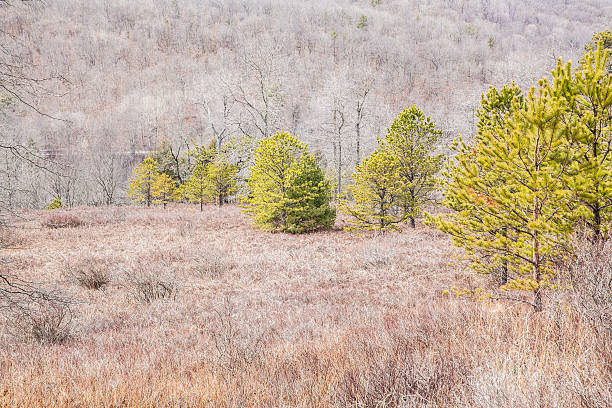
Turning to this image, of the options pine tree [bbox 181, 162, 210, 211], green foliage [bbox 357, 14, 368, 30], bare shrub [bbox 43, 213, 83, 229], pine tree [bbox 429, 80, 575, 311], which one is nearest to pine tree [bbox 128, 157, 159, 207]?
pine tree [bbox 181, 162, 210, 211]

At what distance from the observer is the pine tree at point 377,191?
1464 centimetres

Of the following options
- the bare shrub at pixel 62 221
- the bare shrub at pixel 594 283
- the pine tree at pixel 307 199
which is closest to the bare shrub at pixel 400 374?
the bare shrub at pixel 594 283

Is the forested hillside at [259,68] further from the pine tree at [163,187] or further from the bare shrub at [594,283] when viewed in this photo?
the pine tree at [163,187]

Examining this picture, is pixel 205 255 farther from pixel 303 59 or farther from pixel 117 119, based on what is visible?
pixel 303 59

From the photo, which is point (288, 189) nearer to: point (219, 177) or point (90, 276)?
point (90, 276)

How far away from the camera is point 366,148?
122 feet

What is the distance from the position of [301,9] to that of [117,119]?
82.2 meters

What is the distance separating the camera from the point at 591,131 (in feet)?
13.7

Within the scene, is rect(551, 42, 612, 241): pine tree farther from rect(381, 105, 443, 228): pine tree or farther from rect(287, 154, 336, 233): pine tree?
rect(287, 154, 336, 233): pine tree

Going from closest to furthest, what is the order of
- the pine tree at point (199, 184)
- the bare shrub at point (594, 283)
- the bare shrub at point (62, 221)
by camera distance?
the bare shrub at point (594, 283) < the bare shrub at point (62, 221) < the pine tree at point (199, 184)

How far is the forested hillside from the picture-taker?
31.8m

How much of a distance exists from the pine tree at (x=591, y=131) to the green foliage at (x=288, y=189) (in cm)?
1283

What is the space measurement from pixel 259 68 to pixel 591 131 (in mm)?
28749

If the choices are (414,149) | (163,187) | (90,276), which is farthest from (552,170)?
(163,187)
